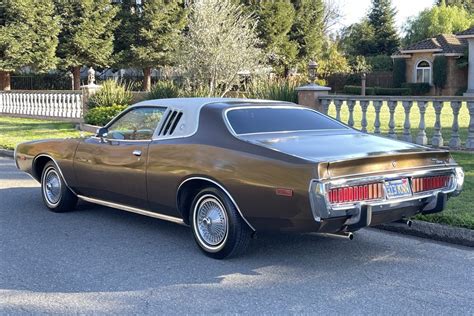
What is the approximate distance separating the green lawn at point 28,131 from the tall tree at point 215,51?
5225 millimetres

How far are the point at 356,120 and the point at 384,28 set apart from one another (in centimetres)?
4639

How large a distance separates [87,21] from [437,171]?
103 feet

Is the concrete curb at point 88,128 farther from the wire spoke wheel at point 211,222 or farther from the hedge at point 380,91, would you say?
the hedge at point 380,91

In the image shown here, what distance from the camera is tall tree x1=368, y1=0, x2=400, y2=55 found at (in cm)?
5994

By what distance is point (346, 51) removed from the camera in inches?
2628

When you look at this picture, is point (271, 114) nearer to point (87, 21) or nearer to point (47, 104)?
point (47, 104)

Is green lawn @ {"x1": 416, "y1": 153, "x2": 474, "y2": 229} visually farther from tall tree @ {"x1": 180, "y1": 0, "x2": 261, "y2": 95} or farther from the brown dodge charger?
tall tree @ {"x1": 180, "y1": 0, "x2": 261, "y2": 95}

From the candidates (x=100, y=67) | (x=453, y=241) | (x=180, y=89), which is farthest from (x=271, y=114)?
(x=100, y=67)

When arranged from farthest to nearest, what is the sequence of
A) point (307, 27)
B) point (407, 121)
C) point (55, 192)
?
point (307, 27)
point (407, 121)
point (55, 192)

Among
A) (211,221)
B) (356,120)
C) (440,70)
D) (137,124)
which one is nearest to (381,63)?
(440,70)

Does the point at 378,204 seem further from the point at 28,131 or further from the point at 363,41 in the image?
the point at 363,41

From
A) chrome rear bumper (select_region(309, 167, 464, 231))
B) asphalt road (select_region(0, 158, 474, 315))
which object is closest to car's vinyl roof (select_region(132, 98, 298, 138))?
asphalt road (select_region(0, 158, 474, 315))

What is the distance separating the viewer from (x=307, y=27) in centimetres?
4547

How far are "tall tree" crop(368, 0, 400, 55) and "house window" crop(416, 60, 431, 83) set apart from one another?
13308 mm
